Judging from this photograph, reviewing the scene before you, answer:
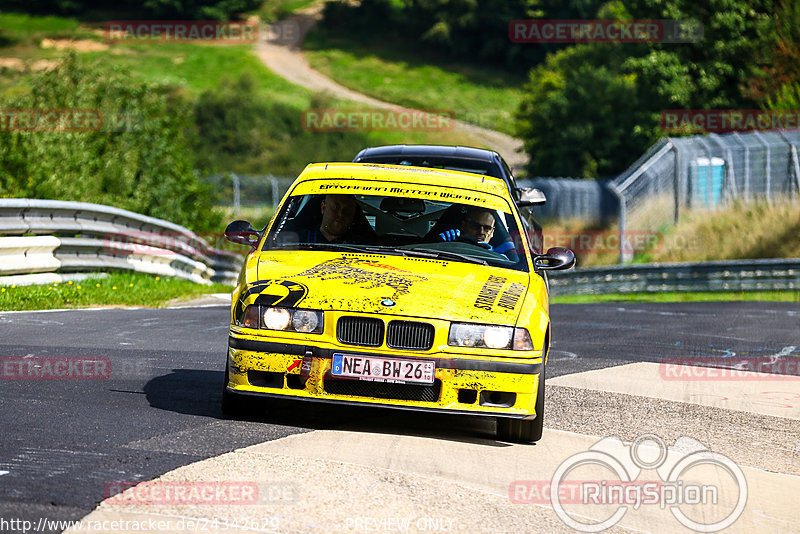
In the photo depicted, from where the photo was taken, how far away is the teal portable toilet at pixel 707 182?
31.0 m

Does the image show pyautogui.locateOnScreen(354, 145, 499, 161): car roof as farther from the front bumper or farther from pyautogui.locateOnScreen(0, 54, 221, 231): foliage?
Result: pyautogui.locateOnScreen(0, 54, 221, 231): foliage

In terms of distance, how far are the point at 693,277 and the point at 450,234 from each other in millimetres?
17230

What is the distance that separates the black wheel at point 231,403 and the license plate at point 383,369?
0.69m

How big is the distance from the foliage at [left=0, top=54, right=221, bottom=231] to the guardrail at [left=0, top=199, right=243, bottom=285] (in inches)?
102

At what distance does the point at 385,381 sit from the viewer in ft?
21.4

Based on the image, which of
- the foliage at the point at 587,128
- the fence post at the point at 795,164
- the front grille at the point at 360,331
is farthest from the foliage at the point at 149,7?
the front grille at the point at 360,331

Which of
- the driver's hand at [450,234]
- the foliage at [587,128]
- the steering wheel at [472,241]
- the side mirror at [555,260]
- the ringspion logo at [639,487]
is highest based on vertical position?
the foliage at [587,128]

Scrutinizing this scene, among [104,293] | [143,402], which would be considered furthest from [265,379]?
[104,293]

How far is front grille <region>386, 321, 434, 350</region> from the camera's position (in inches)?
258

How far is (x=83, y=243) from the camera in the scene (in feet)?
49.9

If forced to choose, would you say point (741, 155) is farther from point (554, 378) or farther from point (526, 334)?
point (526, 334)

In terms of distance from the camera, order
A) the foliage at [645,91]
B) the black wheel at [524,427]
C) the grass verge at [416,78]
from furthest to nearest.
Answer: the grass verge at [416,78] < the foliage at [645,91] < the black wheel at [524,427]

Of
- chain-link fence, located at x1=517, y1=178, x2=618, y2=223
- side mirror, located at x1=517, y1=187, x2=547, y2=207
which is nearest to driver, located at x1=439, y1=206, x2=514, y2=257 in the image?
side mirror, located at x1=517, y1=187, x2=547, y2=207

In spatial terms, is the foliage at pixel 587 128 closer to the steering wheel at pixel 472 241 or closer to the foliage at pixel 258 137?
the foliage at pixel 258 137
